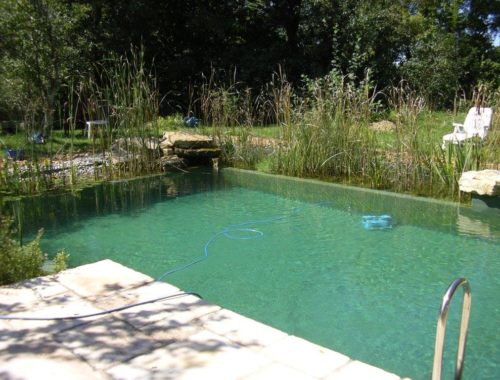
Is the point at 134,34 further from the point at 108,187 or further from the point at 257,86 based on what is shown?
the point at 108,187

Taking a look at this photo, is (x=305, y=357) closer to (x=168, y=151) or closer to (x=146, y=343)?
(x=146, y=343)

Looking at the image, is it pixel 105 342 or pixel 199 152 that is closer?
pixel 105 342

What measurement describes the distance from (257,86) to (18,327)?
38.7 feet

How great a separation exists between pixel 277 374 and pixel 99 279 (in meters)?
1.44

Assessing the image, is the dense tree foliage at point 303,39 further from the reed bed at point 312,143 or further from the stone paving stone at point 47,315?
the stone paving stone at point 47,315

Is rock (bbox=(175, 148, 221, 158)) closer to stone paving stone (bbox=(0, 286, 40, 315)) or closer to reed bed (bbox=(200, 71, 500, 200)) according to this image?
reed bed (bbox=(200, 71, 500, 200))

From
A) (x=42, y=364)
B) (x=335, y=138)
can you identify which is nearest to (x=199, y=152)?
(x=335, y=138)

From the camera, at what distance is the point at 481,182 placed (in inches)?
199

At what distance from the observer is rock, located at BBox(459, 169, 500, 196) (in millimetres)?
4980

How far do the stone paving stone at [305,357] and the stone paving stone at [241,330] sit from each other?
5 centimetres

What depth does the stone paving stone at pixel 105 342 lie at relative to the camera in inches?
82.0

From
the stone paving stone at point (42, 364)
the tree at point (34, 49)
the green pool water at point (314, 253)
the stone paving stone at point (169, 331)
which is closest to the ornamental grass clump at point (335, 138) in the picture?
the green pool water at point (314, 253)

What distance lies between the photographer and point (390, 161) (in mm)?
6344

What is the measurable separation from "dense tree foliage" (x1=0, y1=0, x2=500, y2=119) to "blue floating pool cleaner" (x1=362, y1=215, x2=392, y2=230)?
25.4 feet
